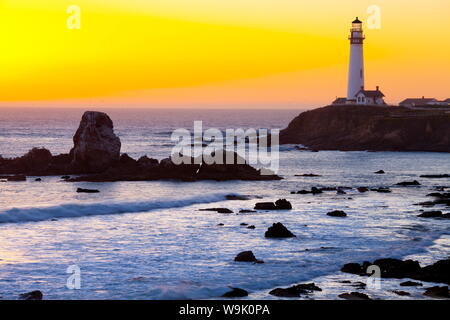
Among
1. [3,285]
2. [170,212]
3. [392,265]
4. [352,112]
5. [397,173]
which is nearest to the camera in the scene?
[3,285]

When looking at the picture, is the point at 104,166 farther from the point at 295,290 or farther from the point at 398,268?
the point at 295,290

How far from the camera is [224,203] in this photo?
42.8 metres

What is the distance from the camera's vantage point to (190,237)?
30.4 m

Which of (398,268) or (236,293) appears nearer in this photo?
(236,293)

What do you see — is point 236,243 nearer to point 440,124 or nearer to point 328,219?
point 328,219

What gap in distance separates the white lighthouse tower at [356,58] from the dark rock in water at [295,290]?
8837 centimetres

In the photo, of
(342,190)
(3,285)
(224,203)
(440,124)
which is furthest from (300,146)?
(3,285)

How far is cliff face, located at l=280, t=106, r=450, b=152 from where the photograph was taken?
89438 millimetres

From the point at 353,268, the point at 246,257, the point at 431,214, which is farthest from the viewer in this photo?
the point at 431,214

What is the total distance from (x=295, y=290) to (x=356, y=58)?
8936cm

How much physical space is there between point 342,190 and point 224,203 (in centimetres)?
894

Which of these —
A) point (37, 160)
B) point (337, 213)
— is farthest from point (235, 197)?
point (37, 160)

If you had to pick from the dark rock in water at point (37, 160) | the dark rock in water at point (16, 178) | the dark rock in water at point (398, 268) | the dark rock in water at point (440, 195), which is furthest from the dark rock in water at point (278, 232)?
the dark rock in water at point (37, 160)
